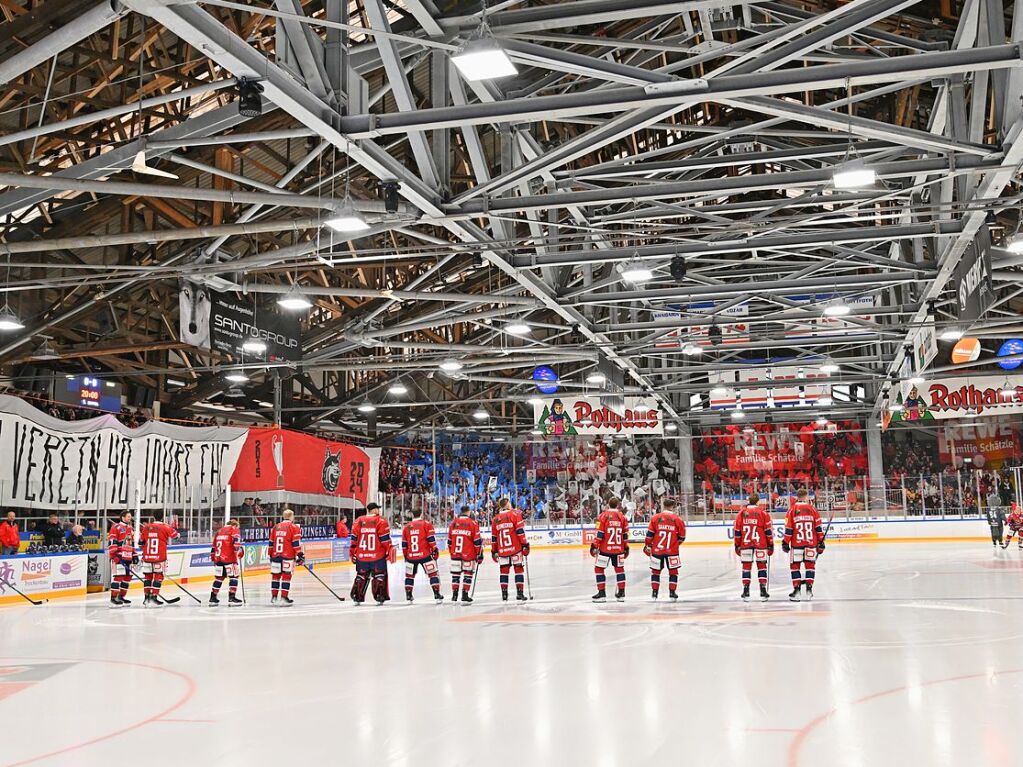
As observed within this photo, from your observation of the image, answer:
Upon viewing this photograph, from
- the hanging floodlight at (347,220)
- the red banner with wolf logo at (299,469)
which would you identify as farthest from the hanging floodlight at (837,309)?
the red banner with wolf logo at (299,469)

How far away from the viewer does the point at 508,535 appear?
15156 mm

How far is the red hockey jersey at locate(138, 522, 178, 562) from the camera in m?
16.3

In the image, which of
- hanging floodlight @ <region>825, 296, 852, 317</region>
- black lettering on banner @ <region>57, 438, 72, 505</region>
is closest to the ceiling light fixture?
hanging floodlight @ <region>825, 296, 852, 317</region>

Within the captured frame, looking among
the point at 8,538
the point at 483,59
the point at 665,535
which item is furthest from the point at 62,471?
the point at 483,59

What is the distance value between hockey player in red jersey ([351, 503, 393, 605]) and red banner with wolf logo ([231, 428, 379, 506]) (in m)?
12.5

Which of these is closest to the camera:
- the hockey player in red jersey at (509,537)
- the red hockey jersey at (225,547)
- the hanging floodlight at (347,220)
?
the hanging floodlight at (347,220)

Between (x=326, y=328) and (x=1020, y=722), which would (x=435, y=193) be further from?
(x=326, y=328)

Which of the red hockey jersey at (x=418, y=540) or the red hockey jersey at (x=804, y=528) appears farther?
the red hockey jersey at (x=418, y=540)

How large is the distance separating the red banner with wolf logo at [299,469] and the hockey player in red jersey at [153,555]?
33.3 ft

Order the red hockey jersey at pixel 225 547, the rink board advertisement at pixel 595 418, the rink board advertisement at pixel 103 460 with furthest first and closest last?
the rink board advertisement at pixel 595 418, the rink board advertisement at pixel 103 460, the red hockey jersey at pixel 225 547

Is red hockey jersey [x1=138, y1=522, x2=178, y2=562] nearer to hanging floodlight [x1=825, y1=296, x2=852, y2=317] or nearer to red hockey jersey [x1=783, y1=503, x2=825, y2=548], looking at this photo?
red hockey jersey [x1=783, y1=503, x2=825, y2=548]

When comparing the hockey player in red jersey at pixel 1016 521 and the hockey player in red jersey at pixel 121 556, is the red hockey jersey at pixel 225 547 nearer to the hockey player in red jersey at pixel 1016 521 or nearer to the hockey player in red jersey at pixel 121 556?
the hockey player in red jersey at pixel 121 556

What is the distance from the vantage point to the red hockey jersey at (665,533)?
14695 millimetres

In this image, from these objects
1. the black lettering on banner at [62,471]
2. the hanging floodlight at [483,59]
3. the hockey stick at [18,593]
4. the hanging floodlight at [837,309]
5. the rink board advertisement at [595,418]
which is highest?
the hanging floodlight at [837,309]
